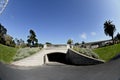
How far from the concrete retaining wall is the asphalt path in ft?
0.40

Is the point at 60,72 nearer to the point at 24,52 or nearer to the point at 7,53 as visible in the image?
the point at 24,52

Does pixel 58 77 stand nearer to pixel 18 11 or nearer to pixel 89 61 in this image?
pixel 89 61

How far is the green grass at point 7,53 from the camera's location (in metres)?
9.73

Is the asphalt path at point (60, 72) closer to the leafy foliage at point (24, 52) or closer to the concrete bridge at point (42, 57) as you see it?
the concrete bridge at point (42, 57)

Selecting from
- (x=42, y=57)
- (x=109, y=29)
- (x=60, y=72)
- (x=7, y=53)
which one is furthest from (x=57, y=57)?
(x=109, y=29)

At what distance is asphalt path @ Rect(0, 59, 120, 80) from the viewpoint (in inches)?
387

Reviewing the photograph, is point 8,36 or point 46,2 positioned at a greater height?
point 46,2

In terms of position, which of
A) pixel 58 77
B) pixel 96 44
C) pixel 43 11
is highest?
pixel 43 11

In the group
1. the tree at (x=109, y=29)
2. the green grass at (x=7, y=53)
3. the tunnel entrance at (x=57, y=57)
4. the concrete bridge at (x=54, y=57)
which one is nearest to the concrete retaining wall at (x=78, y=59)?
the concrete bridge at (x=54, y=57)

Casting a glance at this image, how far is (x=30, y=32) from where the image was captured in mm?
9758

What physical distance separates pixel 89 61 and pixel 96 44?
0.52 metres

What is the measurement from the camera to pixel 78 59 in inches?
388

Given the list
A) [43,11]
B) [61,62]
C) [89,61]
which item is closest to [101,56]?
[89,61]

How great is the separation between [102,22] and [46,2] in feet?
5.21
